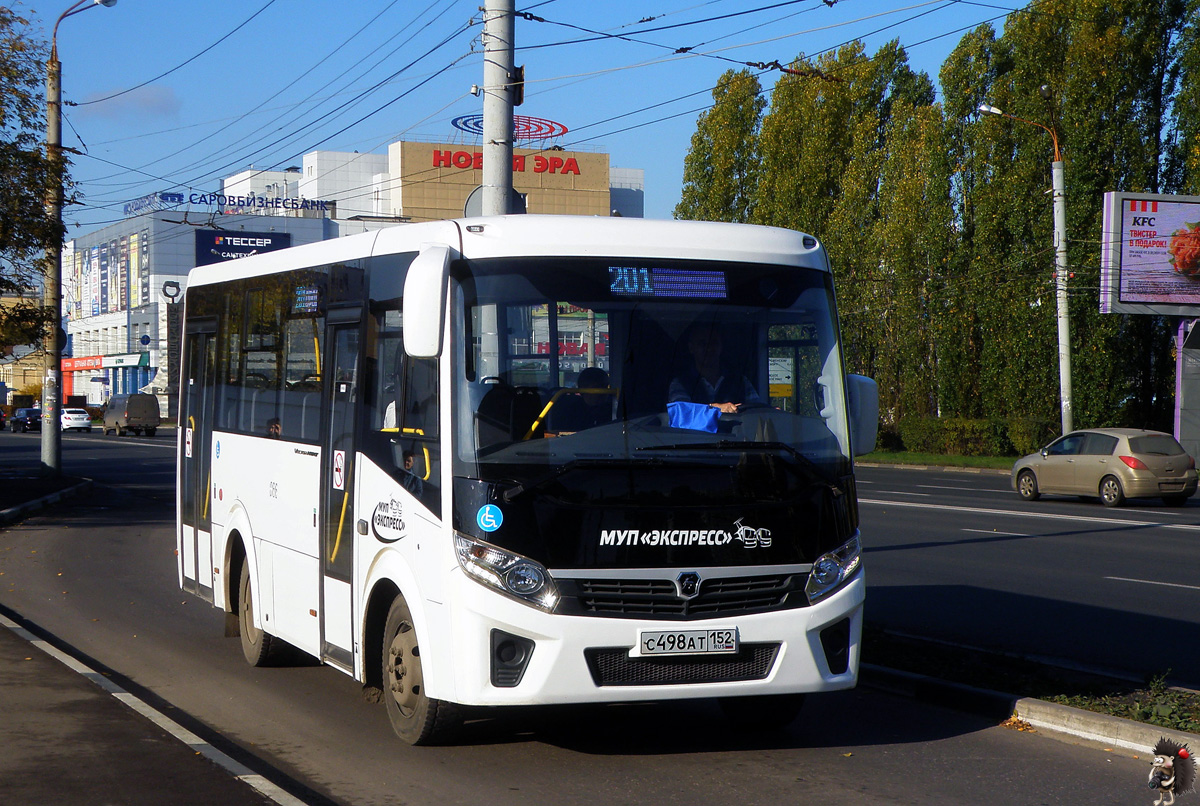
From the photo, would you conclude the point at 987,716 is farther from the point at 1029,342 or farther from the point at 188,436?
the point at 1029,342

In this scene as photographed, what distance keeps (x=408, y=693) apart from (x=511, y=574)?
1054 millimetres

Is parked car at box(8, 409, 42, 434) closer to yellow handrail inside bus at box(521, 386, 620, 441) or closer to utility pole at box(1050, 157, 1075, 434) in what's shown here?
utility pole at box(1050, 157, 1075, 434)

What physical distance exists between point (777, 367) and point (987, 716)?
2523 mm

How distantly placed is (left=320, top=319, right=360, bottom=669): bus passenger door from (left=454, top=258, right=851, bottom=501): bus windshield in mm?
1280

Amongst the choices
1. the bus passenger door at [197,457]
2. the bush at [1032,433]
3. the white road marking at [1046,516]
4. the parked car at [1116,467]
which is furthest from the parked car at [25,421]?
the bus passenger door at [197,457]

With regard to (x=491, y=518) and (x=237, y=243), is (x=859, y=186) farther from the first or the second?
(x=491, y=518)

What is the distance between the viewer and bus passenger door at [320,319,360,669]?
23.6ft

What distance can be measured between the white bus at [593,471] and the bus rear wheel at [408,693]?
0.05 feet

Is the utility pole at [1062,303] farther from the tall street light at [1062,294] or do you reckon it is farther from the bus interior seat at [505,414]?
the bus interior seat at [505,414]

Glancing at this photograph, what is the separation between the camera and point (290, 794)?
5785 millimetres

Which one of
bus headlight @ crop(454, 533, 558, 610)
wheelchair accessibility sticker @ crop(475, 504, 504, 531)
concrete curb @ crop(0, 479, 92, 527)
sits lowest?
concrete curb @ crop(0, 479, 92, 527)

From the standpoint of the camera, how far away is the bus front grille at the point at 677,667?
239 inches

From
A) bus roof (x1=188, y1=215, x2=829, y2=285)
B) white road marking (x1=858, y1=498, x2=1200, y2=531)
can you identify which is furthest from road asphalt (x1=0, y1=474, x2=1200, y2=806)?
white road marking (x1=858, y1=498, x2=1200, y2=531)

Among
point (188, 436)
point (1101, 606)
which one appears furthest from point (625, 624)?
point (1101, 606)
